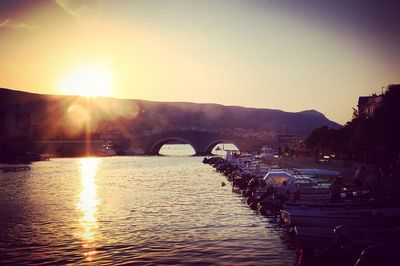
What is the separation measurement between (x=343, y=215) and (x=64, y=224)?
54.0 ft

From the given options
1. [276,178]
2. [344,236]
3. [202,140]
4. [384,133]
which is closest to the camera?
[344,236]

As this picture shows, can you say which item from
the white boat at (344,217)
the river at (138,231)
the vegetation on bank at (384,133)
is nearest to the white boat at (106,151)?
the vegetation on bank at (384,133)

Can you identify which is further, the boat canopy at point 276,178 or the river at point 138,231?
the boat canopy at point 276,178

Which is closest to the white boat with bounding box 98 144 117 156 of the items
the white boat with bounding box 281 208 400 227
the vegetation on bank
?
the vegetation on bank

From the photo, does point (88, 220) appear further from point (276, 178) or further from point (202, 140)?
point (202, 140)

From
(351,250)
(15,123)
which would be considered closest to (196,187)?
(351,250)

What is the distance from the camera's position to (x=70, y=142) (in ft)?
507

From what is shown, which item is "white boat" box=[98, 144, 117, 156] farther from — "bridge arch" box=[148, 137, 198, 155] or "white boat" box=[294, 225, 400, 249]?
"white boat" box=[294, 225, 400, 249]

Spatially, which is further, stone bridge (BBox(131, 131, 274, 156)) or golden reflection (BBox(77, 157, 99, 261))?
stone bridge (BBox(131, 131, 274, 156))

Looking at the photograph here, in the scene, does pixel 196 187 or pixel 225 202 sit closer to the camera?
pixel 225 202

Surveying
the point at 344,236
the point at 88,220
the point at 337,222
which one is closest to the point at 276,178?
the point at 88,220

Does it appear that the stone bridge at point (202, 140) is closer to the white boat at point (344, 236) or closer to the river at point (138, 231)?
the river at point (138, 231)

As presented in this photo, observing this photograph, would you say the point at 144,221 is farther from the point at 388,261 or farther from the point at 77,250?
the point at 388,261

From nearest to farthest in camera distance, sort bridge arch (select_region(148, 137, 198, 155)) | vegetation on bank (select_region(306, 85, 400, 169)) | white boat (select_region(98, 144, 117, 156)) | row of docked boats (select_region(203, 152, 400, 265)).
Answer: row of docked boats (select_region(203, 152, 400, 265))
vegetation on bank (select_region(306, 85, 400, 169))
bridge arch (select_region(148, 137, 198, 155))
white boat (select_region(98, 144, 117, 156))
